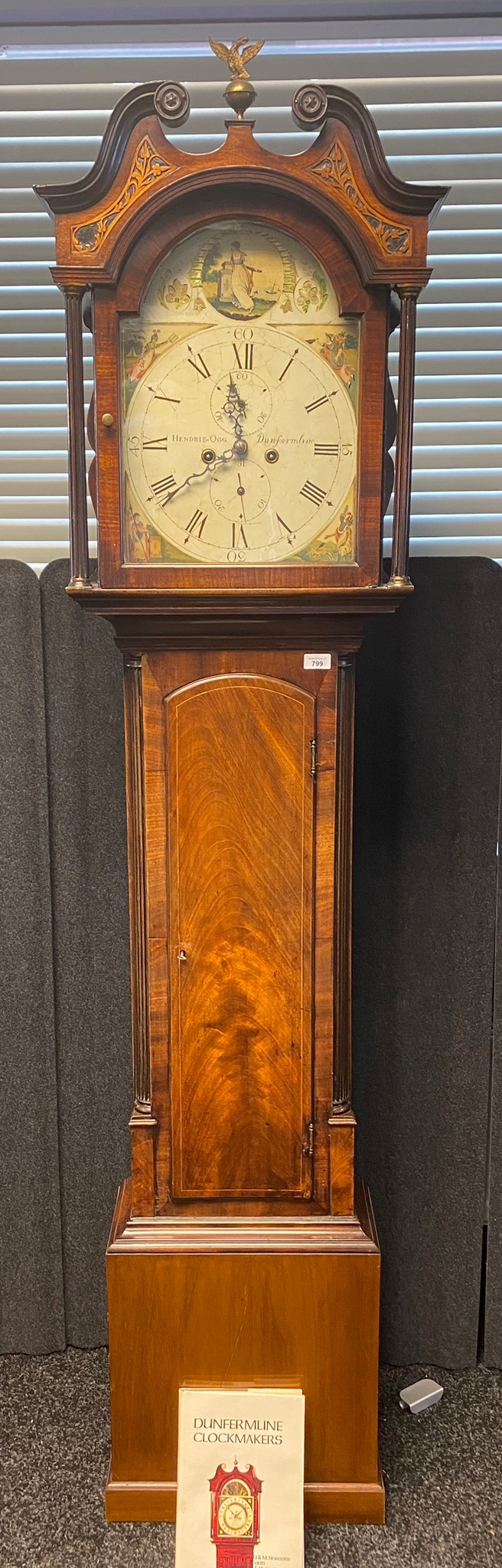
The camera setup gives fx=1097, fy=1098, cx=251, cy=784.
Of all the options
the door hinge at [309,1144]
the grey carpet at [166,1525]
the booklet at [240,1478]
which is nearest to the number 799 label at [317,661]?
the door hinge at [309,1144]

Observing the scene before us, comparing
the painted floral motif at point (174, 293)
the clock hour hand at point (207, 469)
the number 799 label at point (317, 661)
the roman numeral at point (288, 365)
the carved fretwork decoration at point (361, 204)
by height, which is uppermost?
the carved fretwork decoration at point (361, 204)

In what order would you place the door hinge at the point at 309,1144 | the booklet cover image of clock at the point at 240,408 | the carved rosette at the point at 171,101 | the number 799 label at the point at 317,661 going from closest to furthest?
the carved rosette at the point at 171,101
the booklet cover image of clock at the point at 240,408
the number 799 label at the point at 317,661
the door hinge at the point at 309,1144

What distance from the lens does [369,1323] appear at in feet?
5.87

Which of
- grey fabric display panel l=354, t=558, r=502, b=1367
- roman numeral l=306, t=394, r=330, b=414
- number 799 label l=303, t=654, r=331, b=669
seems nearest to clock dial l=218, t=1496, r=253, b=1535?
grey fabric display panel l=354, t=558, r=502, b=1367

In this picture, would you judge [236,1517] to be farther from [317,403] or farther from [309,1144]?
[317,403]

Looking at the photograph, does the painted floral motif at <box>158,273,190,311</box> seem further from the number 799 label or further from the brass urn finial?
the number 799 label

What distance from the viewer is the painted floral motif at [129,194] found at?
1.49m

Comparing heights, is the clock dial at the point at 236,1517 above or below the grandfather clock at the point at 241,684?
below

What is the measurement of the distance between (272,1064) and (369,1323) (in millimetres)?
461

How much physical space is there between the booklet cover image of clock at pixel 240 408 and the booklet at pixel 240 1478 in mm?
1339

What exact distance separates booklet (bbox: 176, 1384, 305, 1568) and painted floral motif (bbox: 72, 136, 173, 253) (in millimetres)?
1762

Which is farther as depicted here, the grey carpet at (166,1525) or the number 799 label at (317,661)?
the grey carpet at (166,1525)

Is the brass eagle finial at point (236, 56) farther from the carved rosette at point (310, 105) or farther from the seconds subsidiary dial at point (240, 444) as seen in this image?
the seconds subsidiary dial at point (240, 444)

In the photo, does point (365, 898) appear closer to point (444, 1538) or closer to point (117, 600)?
point (117, 600)
